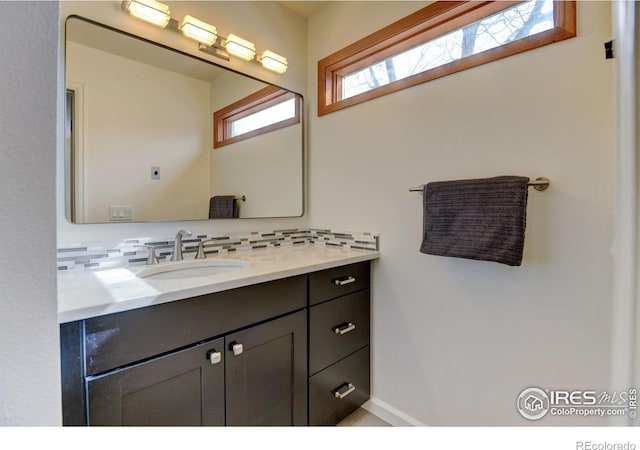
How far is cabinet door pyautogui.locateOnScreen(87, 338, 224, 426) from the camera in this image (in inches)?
32.3

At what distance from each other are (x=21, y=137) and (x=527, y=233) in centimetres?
143

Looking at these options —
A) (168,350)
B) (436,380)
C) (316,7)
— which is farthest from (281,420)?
(316,7)

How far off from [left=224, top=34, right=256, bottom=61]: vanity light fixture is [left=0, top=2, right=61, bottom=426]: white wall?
4.63 ft

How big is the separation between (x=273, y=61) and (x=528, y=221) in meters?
1.64

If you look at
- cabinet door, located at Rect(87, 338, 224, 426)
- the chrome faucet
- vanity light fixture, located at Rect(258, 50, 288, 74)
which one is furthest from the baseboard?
vanity light fixture, located at Rect(258, 50, 288, 74)

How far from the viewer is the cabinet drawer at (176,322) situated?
81 centimetres

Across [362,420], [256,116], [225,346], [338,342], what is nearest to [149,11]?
[256,116]

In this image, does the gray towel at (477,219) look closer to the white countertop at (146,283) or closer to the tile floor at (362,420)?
the white countertop at (146,283)

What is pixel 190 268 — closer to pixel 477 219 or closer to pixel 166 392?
pixel 166 392

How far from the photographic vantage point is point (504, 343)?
47.5 inches

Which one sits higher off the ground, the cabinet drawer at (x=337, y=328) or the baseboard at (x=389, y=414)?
the cabinet drawer at (x=337, y=328)

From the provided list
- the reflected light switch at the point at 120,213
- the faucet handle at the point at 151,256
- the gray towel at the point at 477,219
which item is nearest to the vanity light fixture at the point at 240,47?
the reflected light switch at the point at 120,213

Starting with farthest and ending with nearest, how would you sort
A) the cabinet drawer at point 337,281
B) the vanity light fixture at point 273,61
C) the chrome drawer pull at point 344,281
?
the vanity light fixture at point 273,61, the chrome drawer pull at point 344,281, the cabinet drawer at point 337,281

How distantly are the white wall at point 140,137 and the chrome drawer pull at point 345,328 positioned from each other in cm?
93
